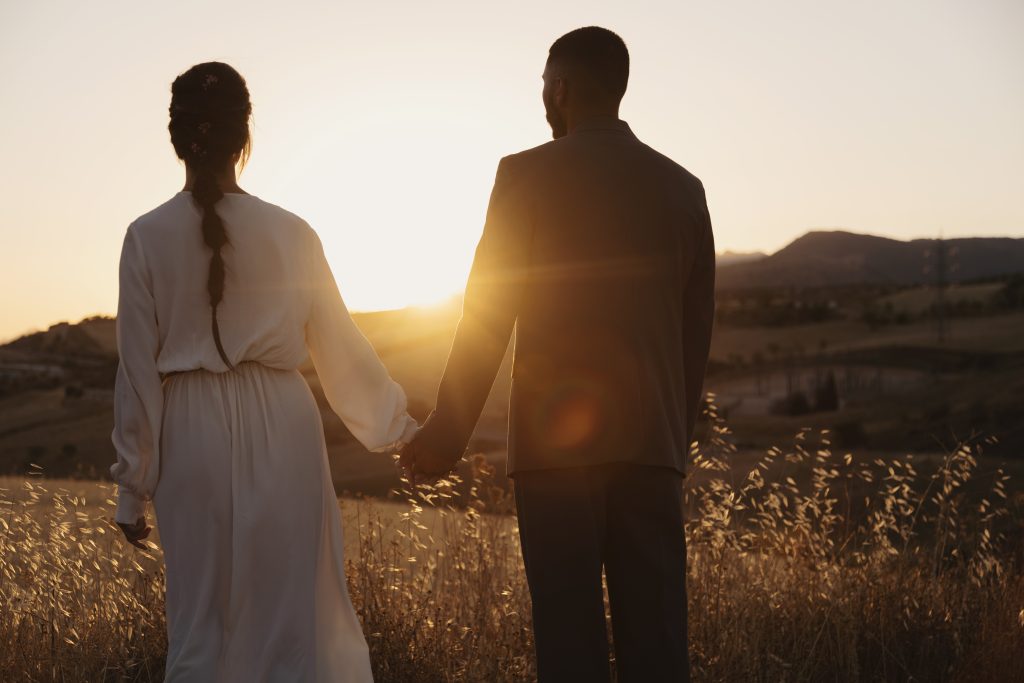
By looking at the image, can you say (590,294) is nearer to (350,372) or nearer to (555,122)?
(555,122)

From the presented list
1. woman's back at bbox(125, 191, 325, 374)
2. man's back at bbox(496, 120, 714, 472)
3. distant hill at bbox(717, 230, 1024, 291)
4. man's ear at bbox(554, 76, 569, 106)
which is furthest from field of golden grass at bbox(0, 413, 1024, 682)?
distant hill at bbox(717, 230, 1024, 291)

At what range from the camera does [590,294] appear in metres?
3.01

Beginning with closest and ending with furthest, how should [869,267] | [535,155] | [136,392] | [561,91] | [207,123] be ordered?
[535,155] → [561,91] → [136,392] → [207,123] → [869,267]

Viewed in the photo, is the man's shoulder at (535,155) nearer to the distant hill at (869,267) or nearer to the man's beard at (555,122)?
the man's beard at (555,122)

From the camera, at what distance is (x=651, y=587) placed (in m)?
3.08

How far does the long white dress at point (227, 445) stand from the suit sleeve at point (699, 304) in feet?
4.23

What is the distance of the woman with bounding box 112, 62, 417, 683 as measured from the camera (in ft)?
11.3

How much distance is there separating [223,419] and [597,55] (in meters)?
1.66

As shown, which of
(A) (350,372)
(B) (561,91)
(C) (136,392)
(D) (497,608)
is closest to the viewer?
(B) (561,91)

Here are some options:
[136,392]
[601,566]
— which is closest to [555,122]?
[601,566]

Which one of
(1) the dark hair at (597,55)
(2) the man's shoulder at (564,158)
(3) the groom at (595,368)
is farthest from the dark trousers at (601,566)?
(1) the dark hair at (597,55)

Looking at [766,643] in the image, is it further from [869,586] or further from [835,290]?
[835,290]

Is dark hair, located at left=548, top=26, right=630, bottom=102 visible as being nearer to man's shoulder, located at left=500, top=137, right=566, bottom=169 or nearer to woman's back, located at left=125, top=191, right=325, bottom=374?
man's shoulder, located at left=500, top=137, right=566, bottom=169

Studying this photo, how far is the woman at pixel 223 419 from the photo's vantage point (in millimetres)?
3445
